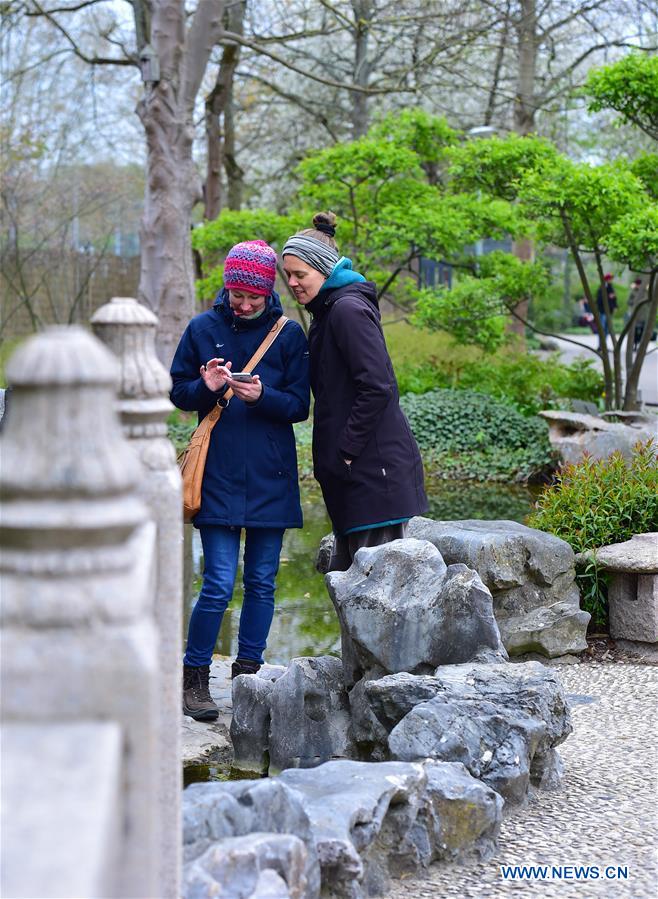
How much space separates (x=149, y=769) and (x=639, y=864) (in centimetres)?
184

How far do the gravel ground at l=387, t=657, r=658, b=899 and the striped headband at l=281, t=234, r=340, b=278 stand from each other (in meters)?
1.98

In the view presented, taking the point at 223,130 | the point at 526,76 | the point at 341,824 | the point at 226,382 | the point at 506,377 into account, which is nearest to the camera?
the point at 341,824

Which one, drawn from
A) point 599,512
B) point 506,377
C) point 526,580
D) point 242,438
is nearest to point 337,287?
point 242,438

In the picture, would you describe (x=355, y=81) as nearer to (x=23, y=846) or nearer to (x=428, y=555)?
(x=428, y=555)

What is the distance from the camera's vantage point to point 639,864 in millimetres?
2861

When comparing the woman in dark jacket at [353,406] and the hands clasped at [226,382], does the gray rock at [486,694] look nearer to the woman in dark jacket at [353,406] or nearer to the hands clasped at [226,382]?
the woman in dark jacket at [353,406]

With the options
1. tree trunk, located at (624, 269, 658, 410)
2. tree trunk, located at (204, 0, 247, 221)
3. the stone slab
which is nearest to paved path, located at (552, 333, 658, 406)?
tree trunk, located at (624, 269, 658, 410)

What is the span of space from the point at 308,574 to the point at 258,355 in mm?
3237

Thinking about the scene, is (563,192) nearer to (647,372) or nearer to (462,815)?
(462,815)

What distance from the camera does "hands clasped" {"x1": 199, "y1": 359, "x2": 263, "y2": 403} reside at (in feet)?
12.5

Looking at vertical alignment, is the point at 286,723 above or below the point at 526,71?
below

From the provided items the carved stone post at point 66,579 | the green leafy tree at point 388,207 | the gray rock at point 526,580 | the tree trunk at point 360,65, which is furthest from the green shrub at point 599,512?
the tree trunk at point 360,65

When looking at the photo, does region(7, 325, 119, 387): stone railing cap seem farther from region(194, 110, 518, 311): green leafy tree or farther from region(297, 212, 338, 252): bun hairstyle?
region(194, 110, 518, 311): green leafy tree

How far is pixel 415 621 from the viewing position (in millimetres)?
3664
